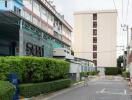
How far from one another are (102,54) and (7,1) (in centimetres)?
8489

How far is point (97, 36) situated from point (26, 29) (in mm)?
102195

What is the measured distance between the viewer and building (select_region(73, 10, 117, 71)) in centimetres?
13200

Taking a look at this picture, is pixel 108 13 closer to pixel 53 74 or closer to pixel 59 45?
pixel 59 45

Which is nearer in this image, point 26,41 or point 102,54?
point 26,41

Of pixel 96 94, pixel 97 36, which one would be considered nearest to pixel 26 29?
pixel 96 94

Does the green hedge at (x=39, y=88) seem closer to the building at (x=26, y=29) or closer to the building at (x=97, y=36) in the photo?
the building at (x=26, y=29)

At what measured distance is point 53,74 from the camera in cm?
3353

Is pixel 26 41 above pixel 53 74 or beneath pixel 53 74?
above

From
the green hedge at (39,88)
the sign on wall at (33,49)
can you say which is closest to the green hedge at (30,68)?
the green hedge at (39,88)

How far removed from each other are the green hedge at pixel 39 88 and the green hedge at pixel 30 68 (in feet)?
2.02

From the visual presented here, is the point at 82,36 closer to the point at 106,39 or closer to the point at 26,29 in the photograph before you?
the point at 106,39

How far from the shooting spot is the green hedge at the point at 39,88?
2398cm

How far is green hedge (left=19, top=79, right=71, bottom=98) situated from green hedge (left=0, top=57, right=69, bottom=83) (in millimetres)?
616

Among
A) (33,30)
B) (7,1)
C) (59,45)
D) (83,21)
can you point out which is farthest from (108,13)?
(33,30)
